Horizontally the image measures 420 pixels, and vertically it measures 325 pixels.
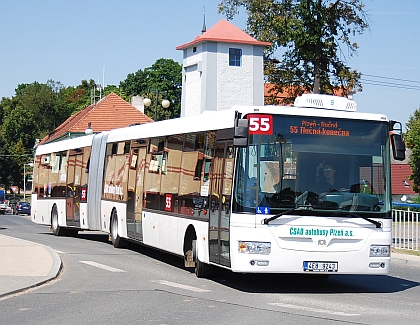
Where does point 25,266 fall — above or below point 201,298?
above

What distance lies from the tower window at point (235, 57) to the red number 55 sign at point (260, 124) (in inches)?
2356

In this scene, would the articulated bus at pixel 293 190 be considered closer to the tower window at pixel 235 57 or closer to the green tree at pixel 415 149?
the tower window at pixel 235 57

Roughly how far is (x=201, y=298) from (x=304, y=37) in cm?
1901

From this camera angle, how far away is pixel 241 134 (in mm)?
12383

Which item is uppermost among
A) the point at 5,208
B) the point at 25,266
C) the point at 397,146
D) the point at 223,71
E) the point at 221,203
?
the point at 223,71

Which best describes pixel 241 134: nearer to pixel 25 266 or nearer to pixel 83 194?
pixel 25 266

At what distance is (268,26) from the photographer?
3023 cm

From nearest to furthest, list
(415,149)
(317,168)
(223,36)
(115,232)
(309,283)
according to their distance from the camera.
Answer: (317,168) → (309,283) → (115,232) → (223,36) → (415,149)

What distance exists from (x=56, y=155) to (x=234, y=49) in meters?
46.0

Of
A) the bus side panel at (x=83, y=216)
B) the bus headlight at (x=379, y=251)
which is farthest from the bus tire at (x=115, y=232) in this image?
the bus headlight at (x=379, y=251)

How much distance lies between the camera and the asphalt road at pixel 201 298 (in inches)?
400

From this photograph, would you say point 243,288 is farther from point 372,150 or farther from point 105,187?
point 105,187

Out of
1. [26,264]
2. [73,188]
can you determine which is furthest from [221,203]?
[73,188]

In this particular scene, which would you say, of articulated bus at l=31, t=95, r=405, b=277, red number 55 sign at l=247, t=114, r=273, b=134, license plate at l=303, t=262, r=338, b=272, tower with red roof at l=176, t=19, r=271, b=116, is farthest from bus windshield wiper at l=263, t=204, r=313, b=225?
tower with red roof at l=176, t=19, r=271, b=116
